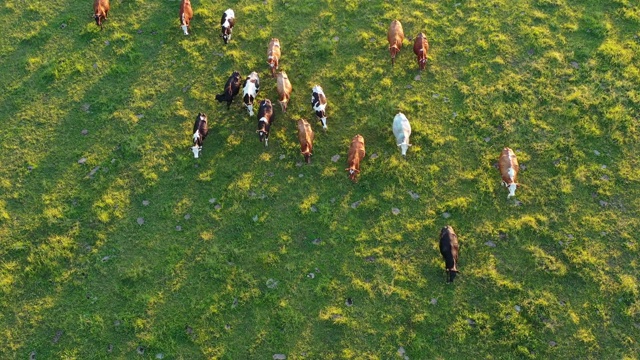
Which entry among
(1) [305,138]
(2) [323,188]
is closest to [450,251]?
(2) [323,188]

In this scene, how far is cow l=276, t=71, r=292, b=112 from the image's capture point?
46.2 feet

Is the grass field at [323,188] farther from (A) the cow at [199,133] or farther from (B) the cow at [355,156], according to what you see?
(B) the cow at [355,156]

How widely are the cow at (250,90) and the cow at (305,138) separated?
156cm

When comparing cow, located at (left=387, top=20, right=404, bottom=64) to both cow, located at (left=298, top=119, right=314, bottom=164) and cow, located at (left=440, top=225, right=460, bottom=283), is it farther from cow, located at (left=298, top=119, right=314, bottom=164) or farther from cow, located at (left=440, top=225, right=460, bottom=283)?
cow, located at (left=440, top=225, right=460, bottom=283)

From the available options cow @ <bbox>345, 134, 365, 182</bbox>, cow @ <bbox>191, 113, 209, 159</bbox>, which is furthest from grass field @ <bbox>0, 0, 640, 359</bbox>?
cow @ <bbox>345, 134, 365, 182</bbox>

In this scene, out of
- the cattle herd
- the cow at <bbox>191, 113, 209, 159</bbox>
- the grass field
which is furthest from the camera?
the cow at <bbox>191, 113, 209, 159</bbox>

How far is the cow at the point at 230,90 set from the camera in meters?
14.1

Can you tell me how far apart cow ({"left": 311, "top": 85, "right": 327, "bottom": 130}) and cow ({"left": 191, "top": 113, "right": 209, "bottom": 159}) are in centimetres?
289

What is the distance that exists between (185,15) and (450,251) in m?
10.5

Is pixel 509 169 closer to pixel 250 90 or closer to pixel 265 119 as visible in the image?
pixel 265 119

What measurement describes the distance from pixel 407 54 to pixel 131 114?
797 cm

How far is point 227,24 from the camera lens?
15.7 m

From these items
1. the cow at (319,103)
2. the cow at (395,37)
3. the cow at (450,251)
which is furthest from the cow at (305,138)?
the cow at (450,251)

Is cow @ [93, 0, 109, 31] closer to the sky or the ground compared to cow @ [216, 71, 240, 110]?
closer to the sky
